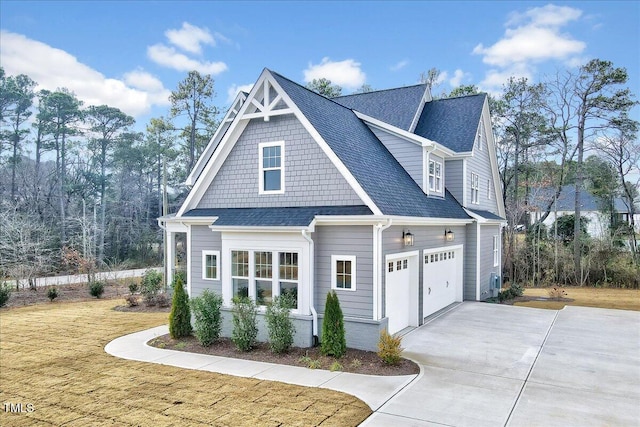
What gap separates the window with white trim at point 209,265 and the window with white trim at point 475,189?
1058cm

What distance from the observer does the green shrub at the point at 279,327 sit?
8.98 meters

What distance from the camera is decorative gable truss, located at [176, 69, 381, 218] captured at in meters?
9.62

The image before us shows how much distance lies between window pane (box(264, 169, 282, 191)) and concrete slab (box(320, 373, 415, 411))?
528 cm

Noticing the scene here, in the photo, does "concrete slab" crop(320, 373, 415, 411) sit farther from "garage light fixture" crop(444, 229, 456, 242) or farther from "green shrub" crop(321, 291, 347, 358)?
"garage light fixture" crop(444, 229, 456, 242)

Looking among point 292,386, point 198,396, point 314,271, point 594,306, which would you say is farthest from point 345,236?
point 594,306

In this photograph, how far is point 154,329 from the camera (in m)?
12.0

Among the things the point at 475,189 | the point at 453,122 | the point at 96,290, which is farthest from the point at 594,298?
the point at 96,290

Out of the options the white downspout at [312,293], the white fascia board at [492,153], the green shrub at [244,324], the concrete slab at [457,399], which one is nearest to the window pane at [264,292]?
the green shrub at [244,324]

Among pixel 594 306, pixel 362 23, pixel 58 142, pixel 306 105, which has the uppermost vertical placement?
pixel 362 23

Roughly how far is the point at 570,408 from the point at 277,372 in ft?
16.7

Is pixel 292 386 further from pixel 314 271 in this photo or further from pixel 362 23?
→ pixel 362 23

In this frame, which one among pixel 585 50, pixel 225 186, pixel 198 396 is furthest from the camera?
pixel 585 50

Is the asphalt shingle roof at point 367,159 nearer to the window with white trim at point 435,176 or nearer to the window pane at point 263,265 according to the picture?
the window with white trim at point 435,176

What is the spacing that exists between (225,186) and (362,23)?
12236 millimetres
